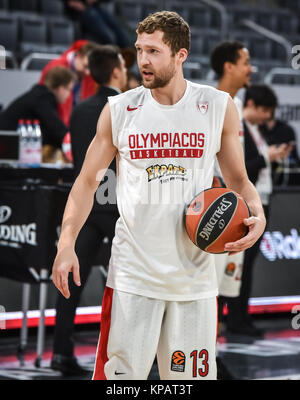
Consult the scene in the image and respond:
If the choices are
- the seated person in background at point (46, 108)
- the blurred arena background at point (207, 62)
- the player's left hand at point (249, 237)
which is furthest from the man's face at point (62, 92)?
the player's left hand at point (249, 237)

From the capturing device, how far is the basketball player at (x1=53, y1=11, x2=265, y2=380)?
2836mm

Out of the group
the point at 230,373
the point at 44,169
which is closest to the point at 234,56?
the point at 44,169

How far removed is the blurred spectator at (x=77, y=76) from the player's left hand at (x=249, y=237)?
Answer: 4754 millimetres

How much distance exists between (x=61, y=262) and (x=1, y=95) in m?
5.57

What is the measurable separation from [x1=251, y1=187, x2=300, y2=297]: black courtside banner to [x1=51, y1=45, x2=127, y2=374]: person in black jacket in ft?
7.06

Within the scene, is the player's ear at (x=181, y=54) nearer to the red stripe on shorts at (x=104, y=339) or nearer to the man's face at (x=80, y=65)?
the red stripe on shorts at (x=104, y=339)

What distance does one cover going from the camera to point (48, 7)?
11.5 m

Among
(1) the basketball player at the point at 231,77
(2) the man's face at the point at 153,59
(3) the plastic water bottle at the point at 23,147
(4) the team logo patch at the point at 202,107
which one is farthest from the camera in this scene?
(3) the plastic water bottle at the point at 23,147

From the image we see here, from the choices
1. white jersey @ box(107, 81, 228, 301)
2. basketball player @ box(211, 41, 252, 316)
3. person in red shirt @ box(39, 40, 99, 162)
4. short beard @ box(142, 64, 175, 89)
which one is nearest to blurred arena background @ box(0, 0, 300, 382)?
basketball player @ box(211, 41, 252, 316)

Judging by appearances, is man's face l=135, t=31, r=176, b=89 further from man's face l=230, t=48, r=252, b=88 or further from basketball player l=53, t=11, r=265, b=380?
man's face l=230, t=48, r=252, b=88

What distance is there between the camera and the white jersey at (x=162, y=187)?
9.36ft

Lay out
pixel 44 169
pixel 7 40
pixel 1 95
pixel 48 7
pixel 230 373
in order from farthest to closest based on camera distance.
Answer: pixel 48 7 < pixel 7 40 < pixel 1 95 < pixel 44 169 < pixel 230 373
